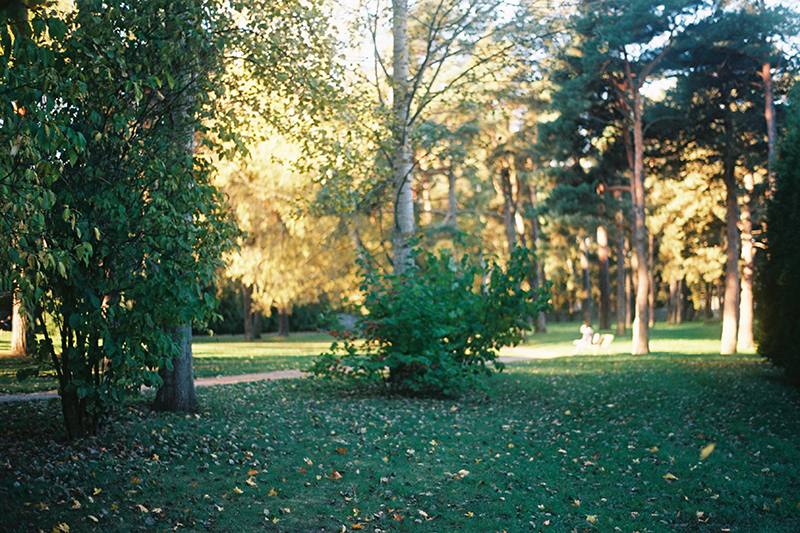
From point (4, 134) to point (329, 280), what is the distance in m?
22.0

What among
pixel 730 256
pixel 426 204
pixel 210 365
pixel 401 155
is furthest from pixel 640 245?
pixel 426 204

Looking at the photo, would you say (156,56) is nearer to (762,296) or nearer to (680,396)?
(680,396)

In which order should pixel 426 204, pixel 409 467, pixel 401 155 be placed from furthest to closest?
pixel 426 204
pixel 401 155
pixel 409 467

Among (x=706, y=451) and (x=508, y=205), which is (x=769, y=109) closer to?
(x=706, y=451)

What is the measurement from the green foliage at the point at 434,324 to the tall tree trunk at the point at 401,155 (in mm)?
868

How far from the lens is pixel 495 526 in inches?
194

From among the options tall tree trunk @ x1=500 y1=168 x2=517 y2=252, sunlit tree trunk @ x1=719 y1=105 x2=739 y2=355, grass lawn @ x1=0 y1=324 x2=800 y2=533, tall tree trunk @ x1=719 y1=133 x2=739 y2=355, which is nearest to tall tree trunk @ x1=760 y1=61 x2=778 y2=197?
sunlit tree trunk @ x1=719 y1=105 x2=739 y2=355

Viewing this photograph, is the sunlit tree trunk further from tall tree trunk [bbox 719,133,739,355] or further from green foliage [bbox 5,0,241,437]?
green foliage [bbox 5,0,241,437]

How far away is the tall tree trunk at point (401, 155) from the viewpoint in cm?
1225

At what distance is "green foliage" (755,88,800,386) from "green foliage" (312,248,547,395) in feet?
12.8

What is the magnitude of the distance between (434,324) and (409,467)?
438 cm

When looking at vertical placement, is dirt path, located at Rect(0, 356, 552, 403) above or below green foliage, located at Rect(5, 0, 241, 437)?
below

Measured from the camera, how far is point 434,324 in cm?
1084

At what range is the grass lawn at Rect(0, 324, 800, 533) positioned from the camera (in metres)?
4.92
